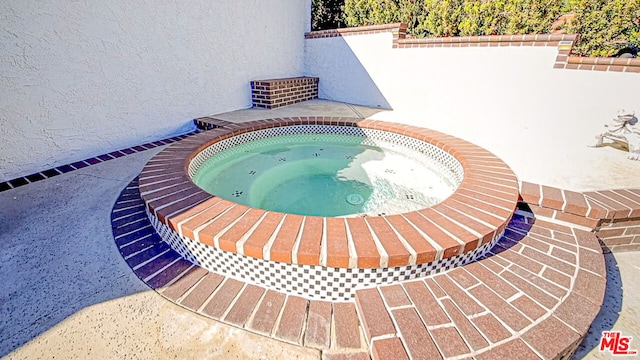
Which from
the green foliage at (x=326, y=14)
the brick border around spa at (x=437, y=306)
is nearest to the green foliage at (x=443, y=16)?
the green foliage at (x=326, y=14)

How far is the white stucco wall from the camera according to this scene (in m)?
3.40

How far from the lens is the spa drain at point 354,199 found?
327cm

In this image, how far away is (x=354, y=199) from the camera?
11.0 feet

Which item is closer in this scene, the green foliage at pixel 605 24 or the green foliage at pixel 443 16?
the green foliage at pixel 605 24

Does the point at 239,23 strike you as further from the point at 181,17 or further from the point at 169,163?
the point at 169,163

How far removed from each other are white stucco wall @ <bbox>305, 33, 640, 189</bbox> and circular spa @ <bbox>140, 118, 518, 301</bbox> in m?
0.90

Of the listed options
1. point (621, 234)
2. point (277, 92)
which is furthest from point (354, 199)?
point (277, 92)

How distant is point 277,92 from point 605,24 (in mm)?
6948

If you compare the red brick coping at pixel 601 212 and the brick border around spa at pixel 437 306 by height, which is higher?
the red brick coping at pixel 601 212

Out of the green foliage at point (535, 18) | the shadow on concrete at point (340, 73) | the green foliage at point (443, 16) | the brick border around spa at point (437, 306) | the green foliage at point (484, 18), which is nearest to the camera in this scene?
the brick border around spa at point (437, 306)

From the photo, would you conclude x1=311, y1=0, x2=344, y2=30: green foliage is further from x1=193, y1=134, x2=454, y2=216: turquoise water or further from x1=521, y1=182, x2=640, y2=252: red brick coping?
x1=521, y1=182, x2=640, y2=252: red brick coping

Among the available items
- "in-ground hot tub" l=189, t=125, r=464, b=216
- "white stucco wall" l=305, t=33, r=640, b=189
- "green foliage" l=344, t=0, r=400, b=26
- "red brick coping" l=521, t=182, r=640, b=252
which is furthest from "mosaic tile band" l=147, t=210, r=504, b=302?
"green foliage" l=344, t=0, r=400, b=26

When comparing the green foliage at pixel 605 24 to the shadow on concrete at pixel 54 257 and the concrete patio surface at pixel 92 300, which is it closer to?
the concrete patio surface at pixel 92 300

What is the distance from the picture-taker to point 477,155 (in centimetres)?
321
